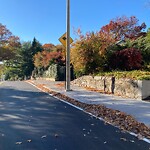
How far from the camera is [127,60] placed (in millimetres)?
A: 19406

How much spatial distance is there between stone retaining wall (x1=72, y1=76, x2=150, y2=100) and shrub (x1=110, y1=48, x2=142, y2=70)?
251cm

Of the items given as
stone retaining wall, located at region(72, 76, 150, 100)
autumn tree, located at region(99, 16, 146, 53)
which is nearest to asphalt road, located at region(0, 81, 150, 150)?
stone retaining wall, located at region(72, 76, 150, 100)

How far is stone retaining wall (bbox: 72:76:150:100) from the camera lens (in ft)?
40.8

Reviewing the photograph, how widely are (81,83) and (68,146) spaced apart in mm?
16357

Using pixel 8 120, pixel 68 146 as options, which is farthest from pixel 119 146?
pixel 8 120

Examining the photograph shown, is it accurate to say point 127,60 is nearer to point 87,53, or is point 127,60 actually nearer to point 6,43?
point 87,53

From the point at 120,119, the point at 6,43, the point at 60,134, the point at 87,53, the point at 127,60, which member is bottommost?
the point at 60,134

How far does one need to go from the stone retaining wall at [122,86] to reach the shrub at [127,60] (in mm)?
2510

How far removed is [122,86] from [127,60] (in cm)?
567

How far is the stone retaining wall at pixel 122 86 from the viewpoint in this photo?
1242 cm

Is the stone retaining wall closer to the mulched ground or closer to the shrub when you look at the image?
the shrub

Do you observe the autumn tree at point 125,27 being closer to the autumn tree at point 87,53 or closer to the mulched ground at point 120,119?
the autumn tree at point 87,53

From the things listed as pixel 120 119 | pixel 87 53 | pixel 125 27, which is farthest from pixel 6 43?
pixel 120 119

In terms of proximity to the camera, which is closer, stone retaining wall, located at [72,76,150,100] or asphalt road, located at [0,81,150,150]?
asphalt road, located at [0,81,150,150]
